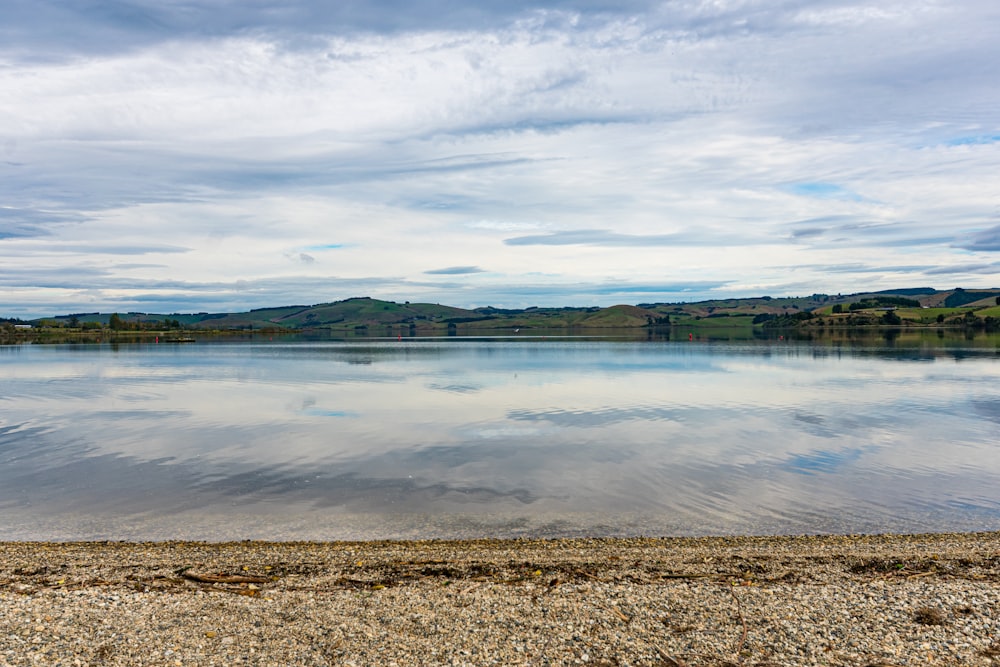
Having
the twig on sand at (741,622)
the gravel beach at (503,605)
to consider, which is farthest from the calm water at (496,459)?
the twig on sand at (741,622)

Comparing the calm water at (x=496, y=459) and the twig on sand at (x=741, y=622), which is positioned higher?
the twig on sand at (x=741, y=622)

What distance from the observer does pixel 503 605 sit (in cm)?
1059

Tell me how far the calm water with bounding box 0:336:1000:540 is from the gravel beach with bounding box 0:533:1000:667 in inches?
105

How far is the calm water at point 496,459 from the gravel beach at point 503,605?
2664mm

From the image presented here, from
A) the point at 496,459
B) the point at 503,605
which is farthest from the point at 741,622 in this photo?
the point at 496,459

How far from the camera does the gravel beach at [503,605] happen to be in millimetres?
8984

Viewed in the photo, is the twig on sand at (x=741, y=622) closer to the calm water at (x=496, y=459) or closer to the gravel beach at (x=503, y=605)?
the gravel beach at (x=503, y=605)

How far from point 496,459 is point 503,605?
45.9 feet

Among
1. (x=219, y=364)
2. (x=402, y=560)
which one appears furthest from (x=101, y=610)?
(x=219, y=364)

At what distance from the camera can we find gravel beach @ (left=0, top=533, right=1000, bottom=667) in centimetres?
898

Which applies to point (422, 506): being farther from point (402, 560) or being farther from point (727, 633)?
point (727, 633)

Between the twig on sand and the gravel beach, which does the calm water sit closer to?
the gravel beach

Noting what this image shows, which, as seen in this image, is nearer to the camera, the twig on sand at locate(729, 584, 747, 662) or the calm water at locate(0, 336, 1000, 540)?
the twig on sand at locate(729, 584, 747, 662)

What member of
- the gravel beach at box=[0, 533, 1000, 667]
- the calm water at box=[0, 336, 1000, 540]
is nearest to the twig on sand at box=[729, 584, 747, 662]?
the gravel beach at box=[0, 533, 1000, 667]
